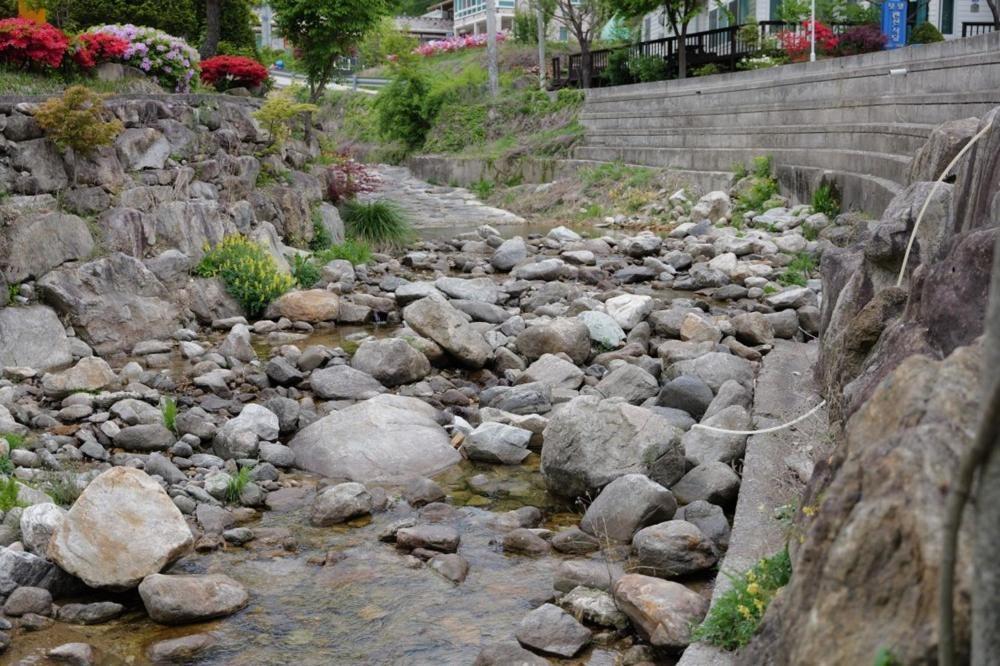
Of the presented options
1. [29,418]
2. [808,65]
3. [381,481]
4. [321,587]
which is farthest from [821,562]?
[808,65]

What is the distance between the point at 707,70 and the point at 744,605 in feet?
84.9

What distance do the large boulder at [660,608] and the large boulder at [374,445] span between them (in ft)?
9.15

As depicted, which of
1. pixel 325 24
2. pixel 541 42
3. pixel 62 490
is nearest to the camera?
pixel 62 490

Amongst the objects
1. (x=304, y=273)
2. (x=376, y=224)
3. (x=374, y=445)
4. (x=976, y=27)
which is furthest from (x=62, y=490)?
(x=976, y=27)

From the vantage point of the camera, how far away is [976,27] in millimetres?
28141

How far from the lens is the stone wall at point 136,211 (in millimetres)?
10273

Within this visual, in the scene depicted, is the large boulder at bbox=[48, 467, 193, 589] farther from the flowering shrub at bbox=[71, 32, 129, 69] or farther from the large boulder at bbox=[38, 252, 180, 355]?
the flowering shrub at bbox=[71, 32, 129, 69]

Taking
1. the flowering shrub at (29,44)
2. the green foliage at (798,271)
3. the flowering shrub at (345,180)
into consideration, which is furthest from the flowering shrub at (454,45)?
the flowering shrub at (29,44)

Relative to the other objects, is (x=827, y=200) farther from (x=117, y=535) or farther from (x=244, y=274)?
(x=117, y=535)

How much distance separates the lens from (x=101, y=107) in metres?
11.1

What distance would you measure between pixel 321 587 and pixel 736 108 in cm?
1836

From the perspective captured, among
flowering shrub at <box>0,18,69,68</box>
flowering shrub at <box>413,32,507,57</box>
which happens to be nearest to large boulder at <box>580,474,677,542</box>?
flowering shrub at <box>0,18,69,68</box>

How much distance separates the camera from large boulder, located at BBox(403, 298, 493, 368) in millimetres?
10039

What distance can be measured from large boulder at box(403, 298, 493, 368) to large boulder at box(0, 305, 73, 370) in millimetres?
3143
